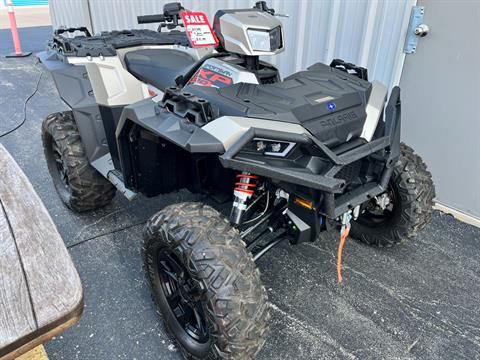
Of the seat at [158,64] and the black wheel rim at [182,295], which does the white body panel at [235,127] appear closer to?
the black wheel rim at [182,295]

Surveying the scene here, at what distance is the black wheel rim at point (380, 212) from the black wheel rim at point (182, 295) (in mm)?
1188

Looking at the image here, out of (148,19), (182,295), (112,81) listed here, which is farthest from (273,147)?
(148,19)

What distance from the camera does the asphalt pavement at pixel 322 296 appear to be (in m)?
2.02

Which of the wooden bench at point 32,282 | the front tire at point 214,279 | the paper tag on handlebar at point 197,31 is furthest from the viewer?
the paper tag on handlebar at point 197,31

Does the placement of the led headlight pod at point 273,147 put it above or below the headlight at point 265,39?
below

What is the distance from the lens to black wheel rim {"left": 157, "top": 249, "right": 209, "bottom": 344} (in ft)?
5.98

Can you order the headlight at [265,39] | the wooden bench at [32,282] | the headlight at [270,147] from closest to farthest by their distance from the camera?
1. the wooden bench at [32,282]
2. the headlight at [270,147]
3. the headlight at [265,39]

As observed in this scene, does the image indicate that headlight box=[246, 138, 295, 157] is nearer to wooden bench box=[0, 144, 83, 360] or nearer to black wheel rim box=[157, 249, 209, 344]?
black wheel rim box=[157, 249, 209, 344]

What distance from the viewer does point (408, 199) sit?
7.79 feet

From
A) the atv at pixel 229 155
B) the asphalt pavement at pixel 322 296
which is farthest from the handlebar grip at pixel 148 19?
the asphalt pavement at pixel 322 296

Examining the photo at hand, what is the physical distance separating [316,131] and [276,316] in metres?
1.05

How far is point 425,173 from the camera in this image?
242cm

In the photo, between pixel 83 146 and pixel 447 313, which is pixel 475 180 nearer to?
pixel 447 313

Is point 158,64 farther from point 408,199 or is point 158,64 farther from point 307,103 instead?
point 408,199
